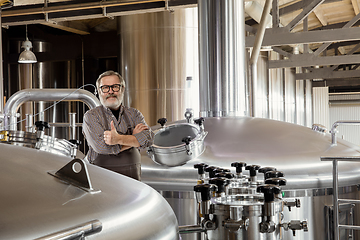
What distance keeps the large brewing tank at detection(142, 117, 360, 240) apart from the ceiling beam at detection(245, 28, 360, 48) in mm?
3517

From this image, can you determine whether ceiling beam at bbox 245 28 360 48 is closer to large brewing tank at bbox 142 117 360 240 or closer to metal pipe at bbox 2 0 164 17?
metal pipe at bbox 2 0 164 17

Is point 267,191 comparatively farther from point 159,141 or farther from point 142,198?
point 159,141

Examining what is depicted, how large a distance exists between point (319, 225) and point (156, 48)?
4.20 m

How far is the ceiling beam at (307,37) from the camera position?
20.6 ft

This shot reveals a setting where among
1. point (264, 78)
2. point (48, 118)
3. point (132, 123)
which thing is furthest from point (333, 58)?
point (132, 123)

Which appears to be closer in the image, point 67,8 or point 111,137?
point 111,137

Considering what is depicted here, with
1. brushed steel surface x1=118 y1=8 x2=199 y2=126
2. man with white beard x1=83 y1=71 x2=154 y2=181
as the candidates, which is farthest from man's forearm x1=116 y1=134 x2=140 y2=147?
brushed steel surface x1=118 y1=8 x2=199 y2=126

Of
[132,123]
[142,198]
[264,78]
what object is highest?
[264,78]

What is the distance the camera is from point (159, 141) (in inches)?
112

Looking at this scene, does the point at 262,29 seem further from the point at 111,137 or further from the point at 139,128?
the point at 111,137

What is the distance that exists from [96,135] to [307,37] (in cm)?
526

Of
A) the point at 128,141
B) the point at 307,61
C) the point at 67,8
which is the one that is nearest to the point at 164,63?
the point at 67,8

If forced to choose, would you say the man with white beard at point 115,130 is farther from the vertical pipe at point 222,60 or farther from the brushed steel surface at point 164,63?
the brushed steel surface at point 164,63

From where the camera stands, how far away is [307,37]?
6488 millimetres
